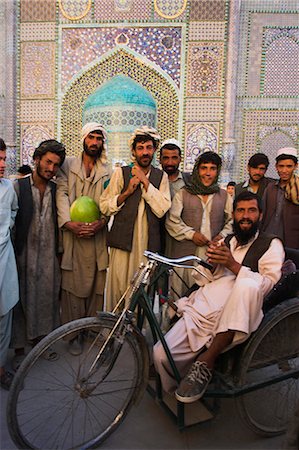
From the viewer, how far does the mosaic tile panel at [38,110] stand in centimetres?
924

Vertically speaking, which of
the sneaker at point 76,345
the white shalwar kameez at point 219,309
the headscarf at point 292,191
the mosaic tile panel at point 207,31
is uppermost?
the mosaic tile panel at point 207,31

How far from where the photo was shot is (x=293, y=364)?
2.04 m

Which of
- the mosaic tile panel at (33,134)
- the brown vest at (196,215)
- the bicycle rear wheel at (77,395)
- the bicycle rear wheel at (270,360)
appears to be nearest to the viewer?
the bicycle rear wheel at (77,395)

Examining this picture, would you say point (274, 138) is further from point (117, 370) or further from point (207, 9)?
point (117, 370)

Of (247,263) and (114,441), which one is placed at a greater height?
(247,263)

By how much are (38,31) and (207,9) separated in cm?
421

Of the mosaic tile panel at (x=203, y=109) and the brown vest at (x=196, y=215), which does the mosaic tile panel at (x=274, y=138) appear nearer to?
the mosaic tile panel at (x=203, y=109)

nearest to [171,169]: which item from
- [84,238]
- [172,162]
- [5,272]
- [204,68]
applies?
[172,162]

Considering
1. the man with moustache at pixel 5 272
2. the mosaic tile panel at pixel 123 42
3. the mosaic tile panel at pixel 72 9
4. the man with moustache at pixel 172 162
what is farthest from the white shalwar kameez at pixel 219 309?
the mosaic tile panel at pixel 72 9

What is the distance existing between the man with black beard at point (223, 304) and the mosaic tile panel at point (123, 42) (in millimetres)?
7964

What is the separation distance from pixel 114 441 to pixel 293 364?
41.2 inches

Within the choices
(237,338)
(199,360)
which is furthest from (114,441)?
(237,338)

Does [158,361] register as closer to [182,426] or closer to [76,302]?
[182,426]

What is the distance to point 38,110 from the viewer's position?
9.26m
